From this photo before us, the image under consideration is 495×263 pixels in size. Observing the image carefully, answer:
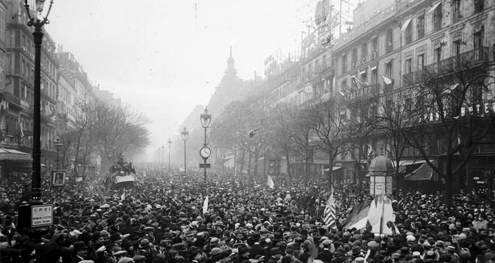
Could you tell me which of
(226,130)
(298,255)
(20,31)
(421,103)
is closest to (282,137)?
(226,130)

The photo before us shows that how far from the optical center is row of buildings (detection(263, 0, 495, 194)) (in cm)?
3281

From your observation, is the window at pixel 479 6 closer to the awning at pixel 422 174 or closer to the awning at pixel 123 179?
the awning at pixel 422 174

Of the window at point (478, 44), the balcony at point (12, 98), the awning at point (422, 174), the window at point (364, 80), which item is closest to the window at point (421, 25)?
the window at point (478, 44)

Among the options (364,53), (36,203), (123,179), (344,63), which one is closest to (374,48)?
(364,53)

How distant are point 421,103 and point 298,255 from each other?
67.7 ft

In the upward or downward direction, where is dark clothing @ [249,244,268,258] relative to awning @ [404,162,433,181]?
downward

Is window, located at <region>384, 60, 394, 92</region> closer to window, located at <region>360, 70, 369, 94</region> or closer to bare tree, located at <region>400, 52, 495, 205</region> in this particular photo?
window, located at <region>360, 70, 369, 94</region>

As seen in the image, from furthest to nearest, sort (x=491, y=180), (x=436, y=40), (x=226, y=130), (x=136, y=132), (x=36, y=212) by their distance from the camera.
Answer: (x=136, y=132) < (x=226, y=130) < (x=436, y=40) < (x=491, y=180) < (x=36, y=212)

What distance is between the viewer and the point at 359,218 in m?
19.3

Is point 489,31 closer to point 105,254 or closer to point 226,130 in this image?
point 105,254

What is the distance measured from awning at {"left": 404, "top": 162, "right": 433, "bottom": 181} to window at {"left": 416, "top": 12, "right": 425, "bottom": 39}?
36.6 feet

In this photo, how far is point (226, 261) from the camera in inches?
432

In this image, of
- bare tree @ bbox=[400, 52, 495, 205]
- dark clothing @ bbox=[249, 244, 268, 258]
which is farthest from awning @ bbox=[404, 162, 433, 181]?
dark clothing @ bbox=[249, 244, 268, 258]

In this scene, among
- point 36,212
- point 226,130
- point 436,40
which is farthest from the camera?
point 226,130
